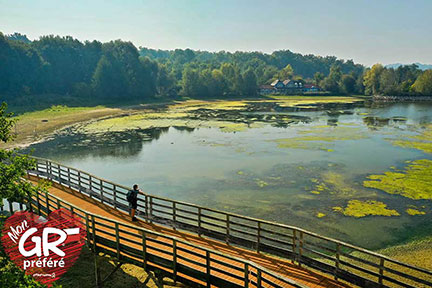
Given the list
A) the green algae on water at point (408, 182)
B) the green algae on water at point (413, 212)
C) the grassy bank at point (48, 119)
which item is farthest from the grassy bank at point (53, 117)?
the green algae on water at point (413, 212)

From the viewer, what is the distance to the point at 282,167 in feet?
110

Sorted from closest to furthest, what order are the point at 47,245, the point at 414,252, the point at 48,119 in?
the point at 47,245
the point at 414,252
the point at 48,119

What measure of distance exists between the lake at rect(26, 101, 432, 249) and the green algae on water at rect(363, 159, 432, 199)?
0.20 meters

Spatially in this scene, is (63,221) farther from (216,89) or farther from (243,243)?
(216,89)

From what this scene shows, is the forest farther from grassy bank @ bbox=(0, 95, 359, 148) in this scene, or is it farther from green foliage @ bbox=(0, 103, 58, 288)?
green foliage @ bbox=(0, 103, 58, 288)

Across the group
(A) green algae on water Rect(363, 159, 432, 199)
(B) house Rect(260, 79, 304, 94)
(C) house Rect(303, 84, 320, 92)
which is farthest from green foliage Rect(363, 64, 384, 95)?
(A) green algae on water Rect(363, 159, 432, 199)

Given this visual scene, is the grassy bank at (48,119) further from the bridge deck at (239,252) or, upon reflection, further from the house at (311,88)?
the house at (311,88)

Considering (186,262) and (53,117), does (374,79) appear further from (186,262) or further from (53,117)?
(186,262)

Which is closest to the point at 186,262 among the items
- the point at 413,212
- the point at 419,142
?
the point at 413,212

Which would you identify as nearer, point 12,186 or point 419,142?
point 12,186

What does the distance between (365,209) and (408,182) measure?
8.25 meters

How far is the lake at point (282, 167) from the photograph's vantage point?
71.1ft

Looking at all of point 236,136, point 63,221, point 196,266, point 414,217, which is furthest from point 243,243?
point 236,136

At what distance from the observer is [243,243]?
13789 millimetres
